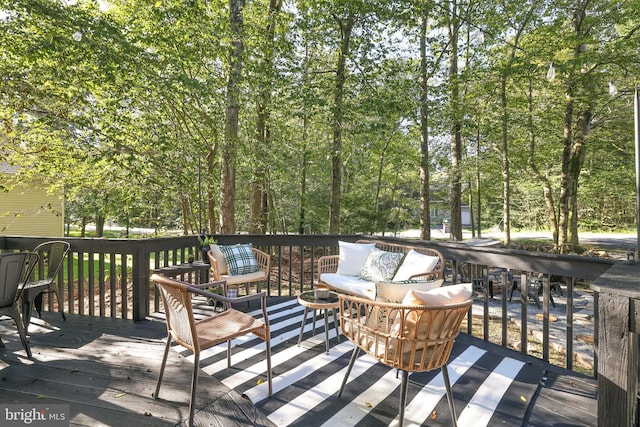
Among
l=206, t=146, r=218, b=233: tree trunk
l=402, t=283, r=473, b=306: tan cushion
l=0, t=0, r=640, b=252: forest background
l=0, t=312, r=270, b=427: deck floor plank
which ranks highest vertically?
l=0, t=0, r=640, b=252: forest background

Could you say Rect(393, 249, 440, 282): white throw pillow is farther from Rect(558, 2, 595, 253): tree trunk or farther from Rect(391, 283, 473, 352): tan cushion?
Rect(558, 2, 595, 253): tree trunk

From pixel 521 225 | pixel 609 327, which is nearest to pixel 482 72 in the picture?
pixel 609 327

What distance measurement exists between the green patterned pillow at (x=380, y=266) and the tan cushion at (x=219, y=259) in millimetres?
1722

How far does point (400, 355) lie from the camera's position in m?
1.89

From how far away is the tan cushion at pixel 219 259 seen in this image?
425 cm

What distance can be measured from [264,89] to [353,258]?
4133mm

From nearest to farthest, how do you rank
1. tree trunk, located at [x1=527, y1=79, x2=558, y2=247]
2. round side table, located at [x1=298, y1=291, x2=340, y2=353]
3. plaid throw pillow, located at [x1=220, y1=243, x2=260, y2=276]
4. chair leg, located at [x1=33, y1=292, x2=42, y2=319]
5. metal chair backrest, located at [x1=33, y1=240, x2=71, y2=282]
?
round side table, located at [x1=298, y1=291, x2=340, y2=353] → metal chair backrest, located at [x1=33, y1=240, x2=71, y2=282] → chair leg, located at [x1=33, y1=292, x2=42, y2=319] → plaid throw pillow, located at [x1=220, y1=243, x2=260, y2=276] → tree trunk, located at [x1=527, y1=79, x2=558, y2=247]

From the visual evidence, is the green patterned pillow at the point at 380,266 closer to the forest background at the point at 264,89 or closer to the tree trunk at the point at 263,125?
the forest background at the point at 264,89

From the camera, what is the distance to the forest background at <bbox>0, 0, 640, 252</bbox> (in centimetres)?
544

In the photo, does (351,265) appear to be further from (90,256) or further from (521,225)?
(521,225)

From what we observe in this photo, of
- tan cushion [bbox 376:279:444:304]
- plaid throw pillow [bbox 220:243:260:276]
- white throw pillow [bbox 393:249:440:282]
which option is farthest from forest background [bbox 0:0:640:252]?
tan cushion [bbox 376:279:444:304]

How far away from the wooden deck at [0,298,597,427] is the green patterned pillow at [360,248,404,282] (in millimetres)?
972

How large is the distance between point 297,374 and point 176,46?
19.1 ft

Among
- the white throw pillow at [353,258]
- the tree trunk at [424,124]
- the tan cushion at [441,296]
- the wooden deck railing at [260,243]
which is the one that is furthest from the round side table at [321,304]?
the tree trunk at [424,124]
